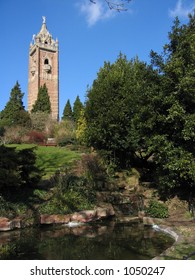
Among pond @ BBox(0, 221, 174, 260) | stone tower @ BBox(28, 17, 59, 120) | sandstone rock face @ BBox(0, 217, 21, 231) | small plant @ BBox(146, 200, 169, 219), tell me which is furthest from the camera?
stone tower @ BBox(28, 17, 59, 120)

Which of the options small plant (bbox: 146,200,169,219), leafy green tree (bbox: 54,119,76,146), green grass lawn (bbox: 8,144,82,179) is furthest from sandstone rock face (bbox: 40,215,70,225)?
leafy green tree (bbox: 54,119,76,146)

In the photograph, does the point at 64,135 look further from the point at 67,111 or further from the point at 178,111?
the point at 67,111

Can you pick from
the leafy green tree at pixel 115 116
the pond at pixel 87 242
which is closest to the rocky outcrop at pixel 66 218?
the pond at pixel 87 242

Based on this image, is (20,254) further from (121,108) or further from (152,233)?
(121,108)

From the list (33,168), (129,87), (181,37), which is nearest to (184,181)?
(181,37)

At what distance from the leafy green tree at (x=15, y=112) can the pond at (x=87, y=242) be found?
102 ft

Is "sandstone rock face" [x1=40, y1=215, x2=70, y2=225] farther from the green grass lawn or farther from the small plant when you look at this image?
the green grass lawn

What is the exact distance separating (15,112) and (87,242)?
3860cm

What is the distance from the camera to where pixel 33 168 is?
49.4 ft

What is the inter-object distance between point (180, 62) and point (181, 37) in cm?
157

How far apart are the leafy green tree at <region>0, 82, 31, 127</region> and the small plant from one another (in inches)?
1208

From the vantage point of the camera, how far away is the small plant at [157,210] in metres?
12.5

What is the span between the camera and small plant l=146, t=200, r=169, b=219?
12516 millimetres
